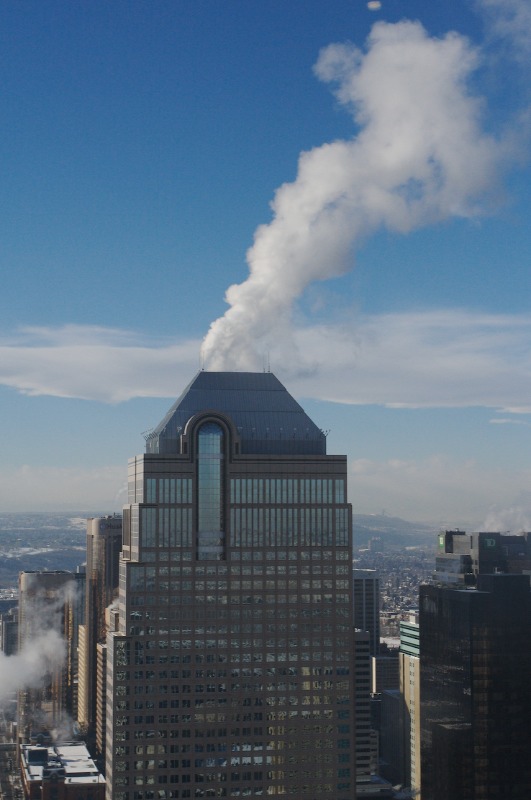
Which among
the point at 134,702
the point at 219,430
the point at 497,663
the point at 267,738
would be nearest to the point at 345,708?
the point at 267,738

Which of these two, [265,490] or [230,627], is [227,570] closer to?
[230,627]

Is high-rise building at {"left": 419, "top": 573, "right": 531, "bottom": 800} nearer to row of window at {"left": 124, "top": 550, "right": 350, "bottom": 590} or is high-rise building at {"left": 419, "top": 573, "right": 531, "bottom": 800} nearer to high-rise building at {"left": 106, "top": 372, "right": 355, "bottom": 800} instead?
high-rise building at {"left": 106, "top": 372, "right": 355, "bottom": 800}

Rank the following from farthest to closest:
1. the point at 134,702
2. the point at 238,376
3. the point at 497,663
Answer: the point at 497,663
the point at 238,376
the point at 134,702

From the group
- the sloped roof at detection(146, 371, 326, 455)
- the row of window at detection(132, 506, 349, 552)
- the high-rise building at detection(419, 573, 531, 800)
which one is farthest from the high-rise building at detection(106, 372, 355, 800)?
the high-rise building at detection(419, 573, 531, 800)

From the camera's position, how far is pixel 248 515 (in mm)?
134750

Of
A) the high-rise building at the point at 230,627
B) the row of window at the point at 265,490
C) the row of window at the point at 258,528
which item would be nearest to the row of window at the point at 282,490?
the row of window at the point at 265,490

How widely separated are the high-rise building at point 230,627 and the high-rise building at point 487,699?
61.6m

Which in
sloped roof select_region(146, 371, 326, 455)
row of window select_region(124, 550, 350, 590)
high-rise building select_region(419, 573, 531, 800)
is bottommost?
high-rise building select_region(419, 573, 531, 800)

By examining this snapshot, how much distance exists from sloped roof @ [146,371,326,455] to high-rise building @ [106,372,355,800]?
96 cm

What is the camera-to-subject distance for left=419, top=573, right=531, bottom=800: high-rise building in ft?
615

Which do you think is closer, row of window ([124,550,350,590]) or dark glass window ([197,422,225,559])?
row of window ([124,550,350,590])

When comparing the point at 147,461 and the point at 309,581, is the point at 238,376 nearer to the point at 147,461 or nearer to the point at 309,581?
the point at 147,461

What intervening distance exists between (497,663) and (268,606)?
7028 centimetres

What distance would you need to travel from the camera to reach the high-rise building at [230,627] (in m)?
129
